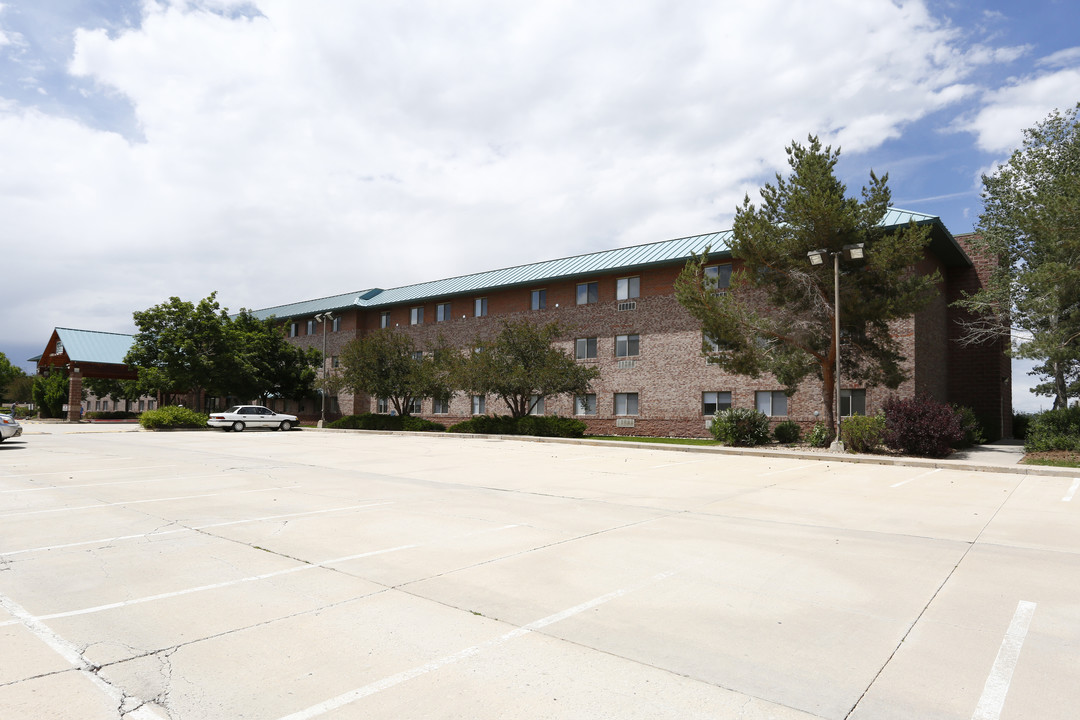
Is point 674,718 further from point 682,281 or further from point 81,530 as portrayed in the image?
point 682,281

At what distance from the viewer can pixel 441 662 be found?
164 inches

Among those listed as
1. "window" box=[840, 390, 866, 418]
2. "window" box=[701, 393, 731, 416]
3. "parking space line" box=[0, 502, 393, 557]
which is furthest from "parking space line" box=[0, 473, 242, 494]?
"window" box=[840, 390, 866, 418]

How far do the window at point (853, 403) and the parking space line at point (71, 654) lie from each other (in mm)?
29413

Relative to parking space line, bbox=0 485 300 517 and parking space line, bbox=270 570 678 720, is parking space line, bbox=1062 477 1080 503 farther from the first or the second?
parking space line, bbox=0 485 300 517

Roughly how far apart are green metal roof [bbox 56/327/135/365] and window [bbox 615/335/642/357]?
50.6m

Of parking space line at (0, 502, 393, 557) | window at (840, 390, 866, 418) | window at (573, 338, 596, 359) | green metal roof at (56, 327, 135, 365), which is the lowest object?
parking space line at (0, 502, 393, 557)

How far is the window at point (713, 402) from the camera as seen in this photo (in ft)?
108

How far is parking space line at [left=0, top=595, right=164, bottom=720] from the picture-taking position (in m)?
3.51

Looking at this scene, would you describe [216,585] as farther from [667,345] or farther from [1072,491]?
[667,345]

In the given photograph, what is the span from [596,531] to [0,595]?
6.15m

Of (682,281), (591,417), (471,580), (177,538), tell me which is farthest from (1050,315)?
(177,538)

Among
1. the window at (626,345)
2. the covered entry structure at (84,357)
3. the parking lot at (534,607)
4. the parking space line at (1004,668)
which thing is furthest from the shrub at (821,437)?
the covered entry structure at (84,357)

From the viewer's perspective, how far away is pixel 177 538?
7.90 meters

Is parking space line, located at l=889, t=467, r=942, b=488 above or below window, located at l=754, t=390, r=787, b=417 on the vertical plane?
below
